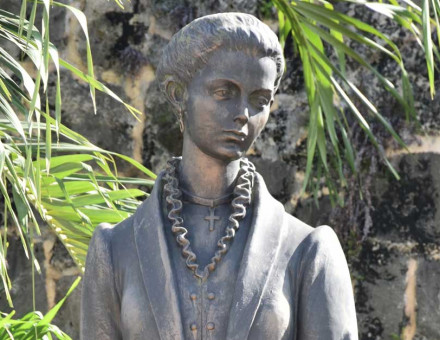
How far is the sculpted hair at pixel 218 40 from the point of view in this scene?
3609 millimetres

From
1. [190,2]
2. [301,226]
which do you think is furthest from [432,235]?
[301,226]

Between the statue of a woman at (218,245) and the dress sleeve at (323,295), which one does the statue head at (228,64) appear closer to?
the statue of a woman at (218,245)

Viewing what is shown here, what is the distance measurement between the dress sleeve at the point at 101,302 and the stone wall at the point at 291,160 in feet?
9.62

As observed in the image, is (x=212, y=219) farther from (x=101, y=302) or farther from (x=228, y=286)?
(x=101, y=302)

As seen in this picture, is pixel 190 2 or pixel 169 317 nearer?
pixel 169 317

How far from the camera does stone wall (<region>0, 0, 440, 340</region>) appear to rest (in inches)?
262

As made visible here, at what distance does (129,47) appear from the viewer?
6.74 m

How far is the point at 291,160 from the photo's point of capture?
6.72m

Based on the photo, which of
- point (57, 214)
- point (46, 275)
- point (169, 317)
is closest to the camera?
point (169, 317)

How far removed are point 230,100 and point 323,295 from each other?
0.49 metres

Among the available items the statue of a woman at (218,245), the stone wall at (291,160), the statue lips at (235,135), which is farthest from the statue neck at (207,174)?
the stone wall at (291,160)

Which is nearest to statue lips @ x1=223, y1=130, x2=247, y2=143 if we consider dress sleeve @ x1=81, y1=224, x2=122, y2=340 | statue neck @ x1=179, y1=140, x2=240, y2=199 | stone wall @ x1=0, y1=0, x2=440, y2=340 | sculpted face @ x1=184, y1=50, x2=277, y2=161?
sculpted face @ x1=184, y1=50, x2=277, y2=161

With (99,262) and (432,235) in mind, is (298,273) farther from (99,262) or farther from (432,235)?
(432,235)

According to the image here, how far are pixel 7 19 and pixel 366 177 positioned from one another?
1.86 meters
